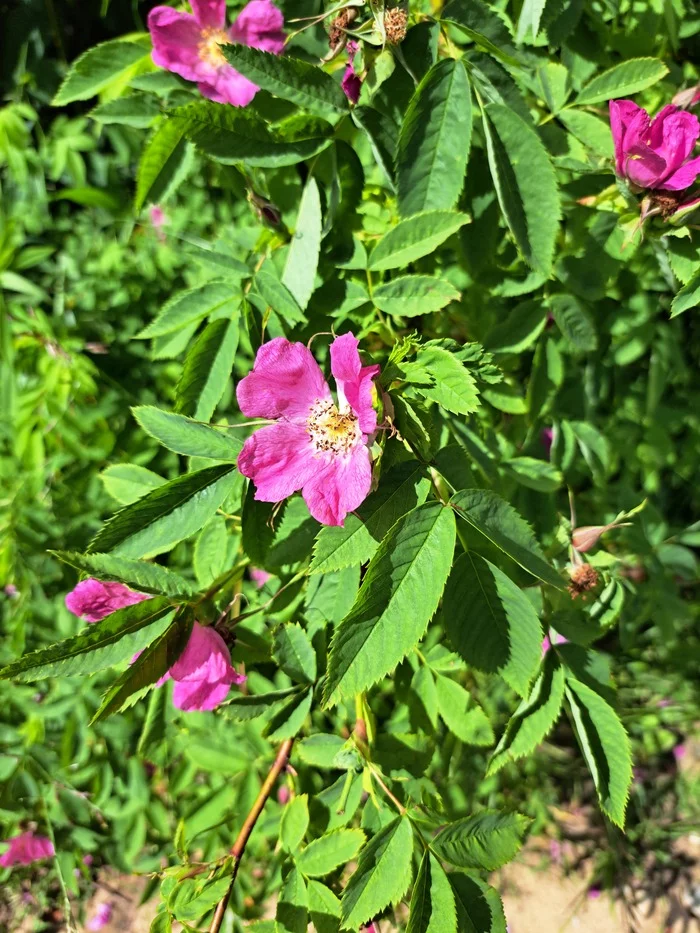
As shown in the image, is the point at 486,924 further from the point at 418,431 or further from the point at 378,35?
A: the point at 378,35

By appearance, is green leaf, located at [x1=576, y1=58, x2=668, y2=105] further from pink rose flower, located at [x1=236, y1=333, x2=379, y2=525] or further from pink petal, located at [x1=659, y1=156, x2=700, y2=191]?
pink rose flower, located at [x1=236, y1=333, x2=379, y2=525]

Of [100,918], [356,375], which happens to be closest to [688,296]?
[356,375]

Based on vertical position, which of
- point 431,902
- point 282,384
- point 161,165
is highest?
point 161,165

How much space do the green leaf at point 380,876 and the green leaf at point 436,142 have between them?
928 mm

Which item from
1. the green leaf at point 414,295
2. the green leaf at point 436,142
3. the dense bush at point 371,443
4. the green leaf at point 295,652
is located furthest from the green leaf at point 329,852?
the green leaf at point 436,142

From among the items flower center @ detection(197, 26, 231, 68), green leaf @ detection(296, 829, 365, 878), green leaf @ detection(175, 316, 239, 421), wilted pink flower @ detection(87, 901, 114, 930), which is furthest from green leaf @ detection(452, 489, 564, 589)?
wilted pink flower @ detection(87, 901, 114, 930)

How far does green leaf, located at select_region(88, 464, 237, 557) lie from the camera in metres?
0.90

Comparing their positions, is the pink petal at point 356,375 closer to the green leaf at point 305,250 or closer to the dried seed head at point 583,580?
the green leaf at point 305,250

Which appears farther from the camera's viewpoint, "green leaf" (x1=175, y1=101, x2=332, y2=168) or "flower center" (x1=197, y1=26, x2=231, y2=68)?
"flower center" (x1=197, y1=26, x2=231, y2=68)

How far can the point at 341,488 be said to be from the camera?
0.78 m

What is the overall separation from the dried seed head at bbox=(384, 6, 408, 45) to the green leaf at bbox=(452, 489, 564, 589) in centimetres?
58

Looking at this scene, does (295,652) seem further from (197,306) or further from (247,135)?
(247,135)

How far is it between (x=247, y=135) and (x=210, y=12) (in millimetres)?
445

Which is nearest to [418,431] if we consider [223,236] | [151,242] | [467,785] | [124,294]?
[223,236]
